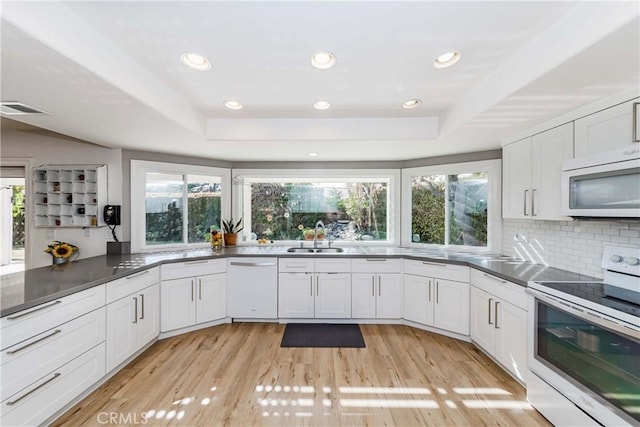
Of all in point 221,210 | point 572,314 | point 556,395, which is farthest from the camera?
point 221,210

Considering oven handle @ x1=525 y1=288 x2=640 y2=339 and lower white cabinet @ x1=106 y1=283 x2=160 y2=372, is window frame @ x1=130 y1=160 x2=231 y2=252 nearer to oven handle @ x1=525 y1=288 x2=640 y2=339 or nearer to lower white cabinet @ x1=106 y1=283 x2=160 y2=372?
lower white cabinet @ x1=106 y1=283 x2=160 y2=372

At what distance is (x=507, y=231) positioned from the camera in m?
3.24

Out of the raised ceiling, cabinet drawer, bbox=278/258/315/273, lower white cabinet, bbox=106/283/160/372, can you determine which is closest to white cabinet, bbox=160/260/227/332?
lower white cabinet, bbox=106/283/160/372

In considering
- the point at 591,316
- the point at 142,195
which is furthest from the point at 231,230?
the point at 591,316

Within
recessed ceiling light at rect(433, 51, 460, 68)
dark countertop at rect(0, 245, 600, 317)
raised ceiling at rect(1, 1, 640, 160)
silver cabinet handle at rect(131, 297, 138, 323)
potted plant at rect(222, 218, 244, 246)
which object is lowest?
silver cabinet handle at rect(131, 297, 138, 323)

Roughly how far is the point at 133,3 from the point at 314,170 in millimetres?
2979

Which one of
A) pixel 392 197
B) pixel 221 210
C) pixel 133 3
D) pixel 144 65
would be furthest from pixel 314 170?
pixel 133 3

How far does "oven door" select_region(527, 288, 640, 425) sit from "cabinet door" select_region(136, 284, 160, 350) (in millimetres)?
3320

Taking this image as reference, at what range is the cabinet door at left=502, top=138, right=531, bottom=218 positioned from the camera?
2555 mm

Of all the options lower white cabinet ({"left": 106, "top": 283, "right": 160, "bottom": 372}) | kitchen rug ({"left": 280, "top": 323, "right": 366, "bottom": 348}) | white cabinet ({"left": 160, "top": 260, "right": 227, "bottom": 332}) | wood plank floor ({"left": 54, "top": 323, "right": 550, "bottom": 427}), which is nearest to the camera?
wood plank floor ({"left": 54, "top": 323, "right": 550, "bottom": 427})

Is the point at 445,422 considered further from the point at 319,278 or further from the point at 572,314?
the point at 319,278

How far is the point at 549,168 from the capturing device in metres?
2.31

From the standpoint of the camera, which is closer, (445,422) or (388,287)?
(445,422)

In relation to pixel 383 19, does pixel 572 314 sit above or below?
below
